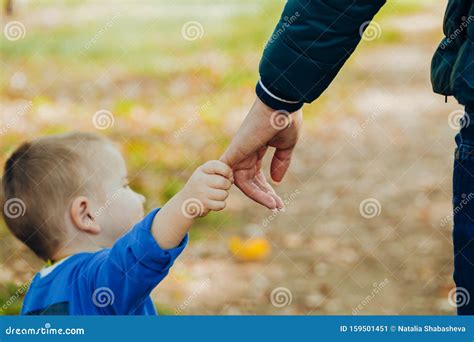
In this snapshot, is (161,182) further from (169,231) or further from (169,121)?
(169,231)

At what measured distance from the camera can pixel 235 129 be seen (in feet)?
18.6

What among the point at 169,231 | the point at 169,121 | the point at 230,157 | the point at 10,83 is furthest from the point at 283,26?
the point at 10,83

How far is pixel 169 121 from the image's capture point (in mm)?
5852
